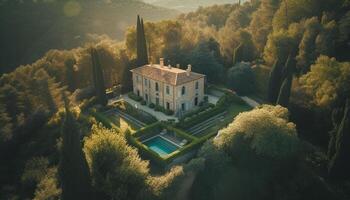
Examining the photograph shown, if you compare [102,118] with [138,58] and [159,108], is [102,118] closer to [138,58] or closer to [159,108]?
[159,108]

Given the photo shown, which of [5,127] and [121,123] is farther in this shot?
[121,123]

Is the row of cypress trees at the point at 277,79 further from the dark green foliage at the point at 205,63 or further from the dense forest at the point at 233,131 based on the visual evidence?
the dark green foliage at the point at 205,63

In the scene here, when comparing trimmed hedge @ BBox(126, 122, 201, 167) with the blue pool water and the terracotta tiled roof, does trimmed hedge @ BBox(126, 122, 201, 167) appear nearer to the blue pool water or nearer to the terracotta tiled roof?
the blue pool water

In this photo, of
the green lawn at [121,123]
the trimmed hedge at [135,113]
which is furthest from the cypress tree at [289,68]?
the green lawn at [121,123]

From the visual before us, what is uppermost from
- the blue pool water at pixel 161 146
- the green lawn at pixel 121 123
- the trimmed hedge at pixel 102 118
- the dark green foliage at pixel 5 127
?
the dark green foliage at pixel 5 127

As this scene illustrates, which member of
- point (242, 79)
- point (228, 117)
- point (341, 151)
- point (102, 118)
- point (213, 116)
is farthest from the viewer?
point (242, 79)

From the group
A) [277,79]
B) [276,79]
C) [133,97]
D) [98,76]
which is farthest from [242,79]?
[98,76]

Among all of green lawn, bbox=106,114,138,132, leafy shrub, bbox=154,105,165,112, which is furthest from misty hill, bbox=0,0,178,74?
leafy shrub, bbox=154,105,165,112

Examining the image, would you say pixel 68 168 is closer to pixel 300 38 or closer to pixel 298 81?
pixel 298 81
